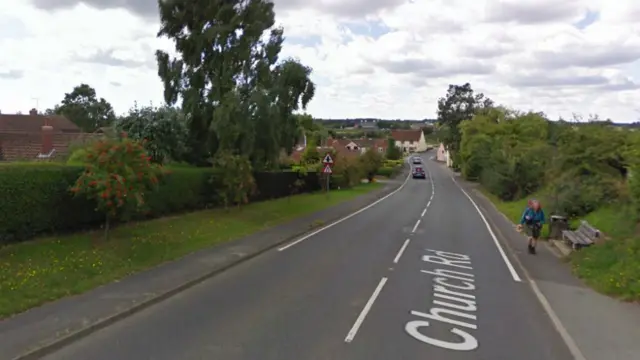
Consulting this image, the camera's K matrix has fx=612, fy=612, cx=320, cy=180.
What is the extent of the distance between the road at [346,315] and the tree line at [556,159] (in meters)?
6.60

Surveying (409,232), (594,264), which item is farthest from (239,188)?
(594,264)

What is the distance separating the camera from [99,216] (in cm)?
1672

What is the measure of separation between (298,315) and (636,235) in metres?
9.88

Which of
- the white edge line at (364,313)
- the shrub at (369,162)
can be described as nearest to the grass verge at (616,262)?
the white edge line at (364,313)

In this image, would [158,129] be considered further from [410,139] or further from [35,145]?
[410,139]

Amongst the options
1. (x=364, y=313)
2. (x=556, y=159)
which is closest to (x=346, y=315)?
(x=364, y=313)

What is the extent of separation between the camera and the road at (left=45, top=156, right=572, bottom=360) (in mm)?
8000

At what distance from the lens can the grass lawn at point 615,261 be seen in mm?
12134

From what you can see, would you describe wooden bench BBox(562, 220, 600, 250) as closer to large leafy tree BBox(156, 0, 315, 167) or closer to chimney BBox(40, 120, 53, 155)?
large leafy tree BBox(156, 0, 315, 167)

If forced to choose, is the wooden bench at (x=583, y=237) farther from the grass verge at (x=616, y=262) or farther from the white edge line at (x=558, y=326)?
the white edge line at (x=558, y=326)

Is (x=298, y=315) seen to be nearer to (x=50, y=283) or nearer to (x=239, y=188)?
(x=50, y=283)

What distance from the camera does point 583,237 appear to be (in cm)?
1730

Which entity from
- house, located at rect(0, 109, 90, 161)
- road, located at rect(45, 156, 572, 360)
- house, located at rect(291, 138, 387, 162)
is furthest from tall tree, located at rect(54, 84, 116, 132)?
road, located at rect(45, 156, 572, 360)

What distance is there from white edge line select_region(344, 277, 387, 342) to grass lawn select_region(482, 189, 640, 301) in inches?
180
